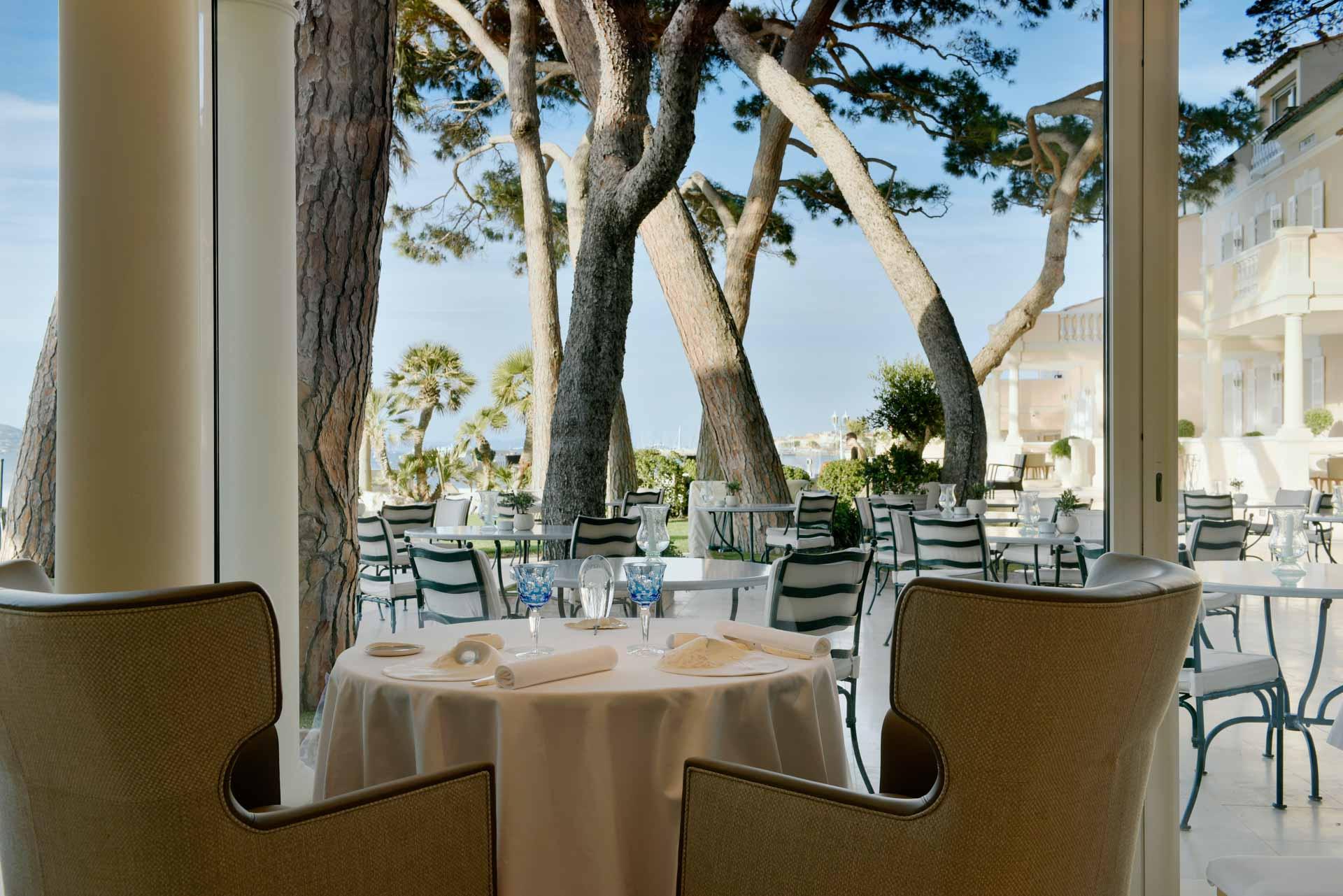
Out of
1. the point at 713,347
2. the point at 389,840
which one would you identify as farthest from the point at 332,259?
the point at 713,347

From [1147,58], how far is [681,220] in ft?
22.7

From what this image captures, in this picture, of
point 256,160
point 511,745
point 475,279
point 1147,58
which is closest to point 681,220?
point 256,160

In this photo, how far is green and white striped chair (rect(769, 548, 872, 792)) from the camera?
9.98ft

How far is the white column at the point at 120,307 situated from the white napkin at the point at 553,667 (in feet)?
2.64

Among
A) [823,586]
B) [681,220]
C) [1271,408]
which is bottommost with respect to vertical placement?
[823,586]

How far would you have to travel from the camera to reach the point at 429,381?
15875mm

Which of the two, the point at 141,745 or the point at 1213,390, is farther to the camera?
the point at 1213,390

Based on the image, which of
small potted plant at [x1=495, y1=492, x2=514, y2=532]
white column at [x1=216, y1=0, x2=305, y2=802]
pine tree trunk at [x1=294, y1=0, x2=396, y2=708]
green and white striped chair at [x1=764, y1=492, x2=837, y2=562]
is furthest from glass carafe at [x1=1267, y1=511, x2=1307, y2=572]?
green and white striped chair at [x1=764, y1=492, x2=837, y2=562]

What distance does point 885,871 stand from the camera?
145cm

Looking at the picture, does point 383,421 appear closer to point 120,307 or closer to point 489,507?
point 489,507

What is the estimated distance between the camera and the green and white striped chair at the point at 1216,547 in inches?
113

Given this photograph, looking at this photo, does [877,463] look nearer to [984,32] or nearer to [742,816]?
[984,32]

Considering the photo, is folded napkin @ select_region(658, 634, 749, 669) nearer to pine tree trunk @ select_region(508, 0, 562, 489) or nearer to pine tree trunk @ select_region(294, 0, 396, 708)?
pine tree trunk @ select_region(294, 0, 396, 708)

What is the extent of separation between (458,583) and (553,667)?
180cm
